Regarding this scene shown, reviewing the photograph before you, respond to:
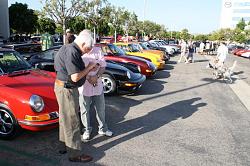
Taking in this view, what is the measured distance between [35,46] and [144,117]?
6.44 m

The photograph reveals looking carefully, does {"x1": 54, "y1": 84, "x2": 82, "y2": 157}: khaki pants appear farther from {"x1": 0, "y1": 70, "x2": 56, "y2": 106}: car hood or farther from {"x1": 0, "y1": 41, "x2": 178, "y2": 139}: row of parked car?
{"x1": 0, "y1": 70, "x2": 56, "y2": 106}: car hood

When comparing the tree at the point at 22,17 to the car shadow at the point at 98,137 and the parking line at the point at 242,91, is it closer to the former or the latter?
the parking line at the point at 242,91

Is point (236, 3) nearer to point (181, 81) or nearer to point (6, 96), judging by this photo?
point (181, 81)

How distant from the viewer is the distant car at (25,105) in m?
4.30

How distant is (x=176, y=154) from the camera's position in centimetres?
441

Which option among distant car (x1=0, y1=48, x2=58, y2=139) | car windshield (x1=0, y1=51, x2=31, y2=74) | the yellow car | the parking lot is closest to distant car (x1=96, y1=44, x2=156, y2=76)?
the parking lot

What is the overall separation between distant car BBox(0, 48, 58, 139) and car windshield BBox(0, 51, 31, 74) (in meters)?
0.14

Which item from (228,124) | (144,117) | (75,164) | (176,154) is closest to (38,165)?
(75,164)

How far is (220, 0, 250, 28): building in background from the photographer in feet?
352

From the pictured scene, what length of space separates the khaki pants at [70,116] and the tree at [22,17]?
4399 cm

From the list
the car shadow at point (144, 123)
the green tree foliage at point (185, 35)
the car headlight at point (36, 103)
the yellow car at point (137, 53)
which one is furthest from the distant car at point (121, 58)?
the green tree foliage at point (185, 35)

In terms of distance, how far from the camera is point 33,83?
4.95 meters

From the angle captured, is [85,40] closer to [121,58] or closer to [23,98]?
[23,98]

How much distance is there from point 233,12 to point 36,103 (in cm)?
11737
